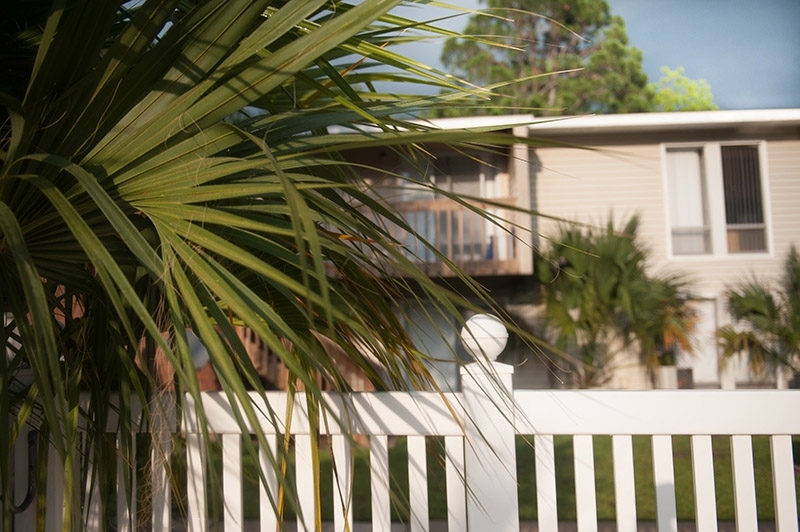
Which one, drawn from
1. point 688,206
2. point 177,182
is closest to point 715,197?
point 688,206

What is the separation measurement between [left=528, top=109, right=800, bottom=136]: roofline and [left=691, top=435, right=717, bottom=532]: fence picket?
9922 millimetres

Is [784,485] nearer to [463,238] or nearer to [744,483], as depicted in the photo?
[744,483]

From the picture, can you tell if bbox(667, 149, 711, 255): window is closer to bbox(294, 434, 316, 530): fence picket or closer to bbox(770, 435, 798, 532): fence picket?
bbox(770, 435, 798, 532): fence picket

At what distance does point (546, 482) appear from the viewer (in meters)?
2.34

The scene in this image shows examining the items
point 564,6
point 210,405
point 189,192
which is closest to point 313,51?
point 189,192

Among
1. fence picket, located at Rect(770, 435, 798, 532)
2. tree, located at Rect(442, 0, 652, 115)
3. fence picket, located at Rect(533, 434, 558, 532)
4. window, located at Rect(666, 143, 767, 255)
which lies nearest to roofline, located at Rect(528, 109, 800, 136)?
window, located at Rect(666, 143, 767, 255)

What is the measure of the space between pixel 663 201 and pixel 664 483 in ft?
36.0

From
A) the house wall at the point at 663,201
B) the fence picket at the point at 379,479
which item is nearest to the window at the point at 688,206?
the house wall at the point at 663,201

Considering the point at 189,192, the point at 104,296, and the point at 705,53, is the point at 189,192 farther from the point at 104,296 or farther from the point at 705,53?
the point at 705,53

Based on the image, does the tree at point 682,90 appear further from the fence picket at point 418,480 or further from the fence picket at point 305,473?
the fence picket at point 305,473

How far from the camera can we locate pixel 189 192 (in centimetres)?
163

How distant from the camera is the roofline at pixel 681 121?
11828 millimetres

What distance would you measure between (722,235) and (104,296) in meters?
12.4

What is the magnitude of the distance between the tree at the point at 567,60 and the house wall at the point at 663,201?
1222 cm
